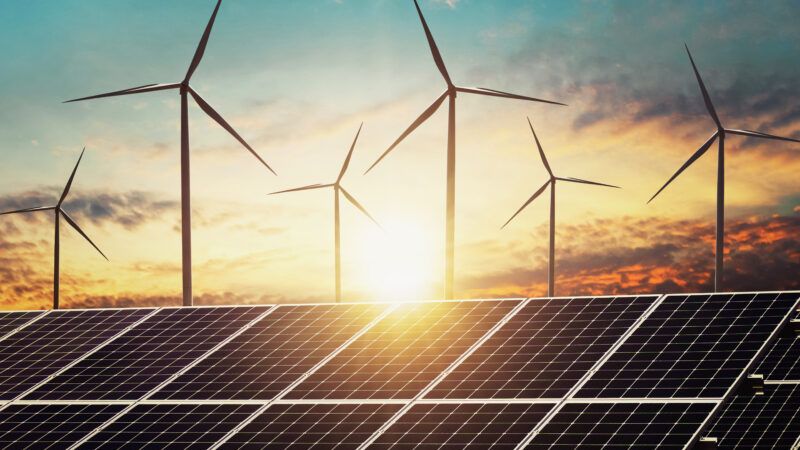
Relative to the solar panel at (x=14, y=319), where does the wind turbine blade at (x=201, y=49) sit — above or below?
above

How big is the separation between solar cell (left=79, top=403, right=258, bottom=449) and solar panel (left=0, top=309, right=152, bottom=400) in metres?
6.59

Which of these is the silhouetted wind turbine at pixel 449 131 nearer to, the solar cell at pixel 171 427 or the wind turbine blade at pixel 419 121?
the wind turbine blade at pixel 419 121

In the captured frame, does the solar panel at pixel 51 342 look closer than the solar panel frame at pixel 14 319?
Yes

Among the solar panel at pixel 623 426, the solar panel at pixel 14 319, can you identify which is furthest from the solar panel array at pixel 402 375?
the solar panel at pixel 14 319

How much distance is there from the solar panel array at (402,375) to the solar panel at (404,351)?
0.08 m

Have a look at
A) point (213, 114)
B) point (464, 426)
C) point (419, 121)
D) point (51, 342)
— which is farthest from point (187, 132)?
point (464, 426)

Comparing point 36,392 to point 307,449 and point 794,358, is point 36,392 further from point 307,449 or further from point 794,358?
point 794,358

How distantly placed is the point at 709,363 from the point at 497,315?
9.51 m

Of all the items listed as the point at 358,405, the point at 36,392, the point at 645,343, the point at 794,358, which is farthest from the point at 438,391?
the point at 794,358

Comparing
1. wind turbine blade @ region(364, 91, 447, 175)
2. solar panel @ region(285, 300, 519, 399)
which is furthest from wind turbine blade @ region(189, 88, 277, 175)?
solar panel @ region(285, 300, 519, 399)

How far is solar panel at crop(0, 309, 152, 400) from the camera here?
41969 mm

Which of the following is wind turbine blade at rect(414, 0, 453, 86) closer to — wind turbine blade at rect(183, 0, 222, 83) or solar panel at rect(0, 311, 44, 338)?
wind turbine blade at rect(183, 0, 222, 83)

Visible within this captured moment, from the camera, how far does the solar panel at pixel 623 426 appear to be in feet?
99.3

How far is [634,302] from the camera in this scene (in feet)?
129
